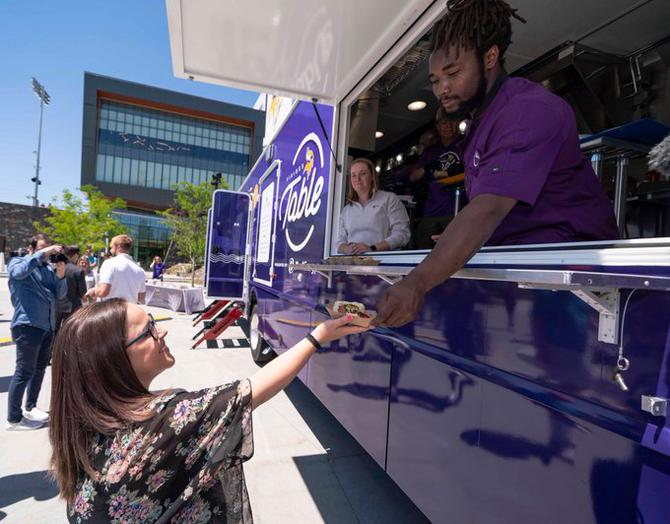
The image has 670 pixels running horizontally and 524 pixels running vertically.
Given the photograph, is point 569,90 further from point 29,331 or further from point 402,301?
point 29,331

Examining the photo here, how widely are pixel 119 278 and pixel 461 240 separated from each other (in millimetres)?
4402

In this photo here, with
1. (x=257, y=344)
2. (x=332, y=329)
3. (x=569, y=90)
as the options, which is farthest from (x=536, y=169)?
(x=257, y=344)

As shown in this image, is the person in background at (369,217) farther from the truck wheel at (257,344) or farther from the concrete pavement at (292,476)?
the truck wheel at (257,344)

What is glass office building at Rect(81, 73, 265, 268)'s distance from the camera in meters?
38.3

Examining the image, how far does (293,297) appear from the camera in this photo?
3695 millimetres

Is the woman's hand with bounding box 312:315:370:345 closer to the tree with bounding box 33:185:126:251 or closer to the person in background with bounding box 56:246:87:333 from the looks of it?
the person in background with bounding box 56:246:87:333

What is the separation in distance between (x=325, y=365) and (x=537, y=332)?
6.46 ft

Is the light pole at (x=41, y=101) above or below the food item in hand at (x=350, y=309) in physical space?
above

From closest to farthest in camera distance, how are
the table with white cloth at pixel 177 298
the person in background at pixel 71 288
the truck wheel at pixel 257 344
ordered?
the person in background at pixel 71 288
the truck wheel at pixel 257 344
the table with white cloth at pixel 177 298

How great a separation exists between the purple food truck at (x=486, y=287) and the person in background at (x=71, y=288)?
294 centimetres

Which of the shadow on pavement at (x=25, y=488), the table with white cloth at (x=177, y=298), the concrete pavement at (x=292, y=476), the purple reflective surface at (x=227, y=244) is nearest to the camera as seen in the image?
the concrete pavement at (x=292, y=476)

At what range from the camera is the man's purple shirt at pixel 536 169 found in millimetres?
1087

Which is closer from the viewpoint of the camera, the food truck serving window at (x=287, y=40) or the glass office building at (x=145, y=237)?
the food truck serving window at (x=287, y=40)

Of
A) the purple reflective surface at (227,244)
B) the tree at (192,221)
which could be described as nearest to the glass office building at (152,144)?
the tree at (192,221)
